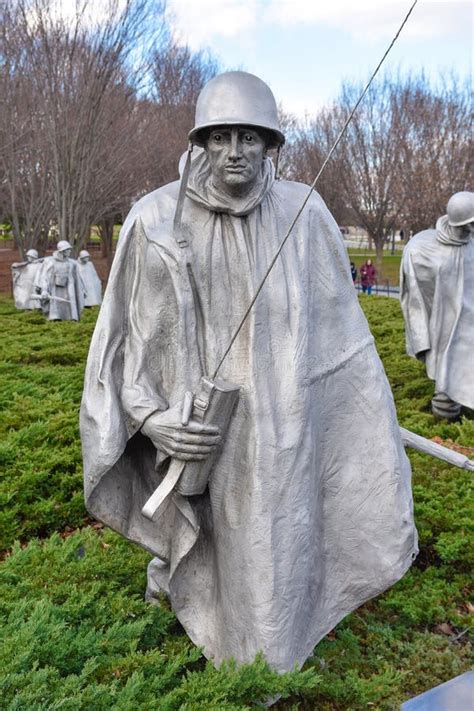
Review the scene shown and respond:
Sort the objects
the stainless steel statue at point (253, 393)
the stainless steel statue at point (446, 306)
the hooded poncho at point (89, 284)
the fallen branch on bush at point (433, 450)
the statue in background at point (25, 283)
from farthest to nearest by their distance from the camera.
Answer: the hooded poncho at point (89, 284)
the statue in background at point (25, 283)
the stainless steel statue at point (446, 306)
the fallen branch on bush at point (433, 450)
the stainless steel statue at point (253, 393)

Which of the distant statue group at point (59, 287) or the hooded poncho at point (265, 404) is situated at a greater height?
the hooded poncho at point (265, 404)

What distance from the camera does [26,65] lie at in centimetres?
2066

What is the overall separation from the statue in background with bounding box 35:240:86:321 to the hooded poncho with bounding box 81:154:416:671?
16352 millimetres

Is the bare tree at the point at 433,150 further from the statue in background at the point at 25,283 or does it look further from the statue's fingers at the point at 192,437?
the statue's fingers at the point at 192,437

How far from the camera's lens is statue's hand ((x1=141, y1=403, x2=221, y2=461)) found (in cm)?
284

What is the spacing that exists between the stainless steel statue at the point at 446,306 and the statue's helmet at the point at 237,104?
6.23 m

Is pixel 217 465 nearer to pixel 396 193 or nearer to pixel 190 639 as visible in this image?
pixel 190 639

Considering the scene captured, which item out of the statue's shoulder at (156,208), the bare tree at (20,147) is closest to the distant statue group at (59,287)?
the bare tree at (20,147)

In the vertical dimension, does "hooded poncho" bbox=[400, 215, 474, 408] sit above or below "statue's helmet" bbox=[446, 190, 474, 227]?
below

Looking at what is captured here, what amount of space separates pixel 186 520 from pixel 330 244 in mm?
1264

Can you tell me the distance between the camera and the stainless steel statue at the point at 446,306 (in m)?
8.77

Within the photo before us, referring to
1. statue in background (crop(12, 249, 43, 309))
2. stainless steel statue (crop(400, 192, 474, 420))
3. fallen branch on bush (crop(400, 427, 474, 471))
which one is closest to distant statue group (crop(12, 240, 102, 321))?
statue in background (crop(12, 249, 43, 309))

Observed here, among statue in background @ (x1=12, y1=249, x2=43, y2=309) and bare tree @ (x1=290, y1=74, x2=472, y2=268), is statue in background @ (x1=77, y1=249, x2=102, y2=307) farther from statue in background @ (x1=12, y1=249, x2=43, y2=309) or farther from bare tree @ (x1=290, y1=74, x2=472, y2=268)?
bare tree @ (x1=290, y1=74, x2=472, y2=268)

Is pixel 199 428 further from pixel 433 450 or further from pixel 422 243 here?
pixel 422 243
